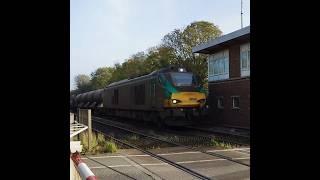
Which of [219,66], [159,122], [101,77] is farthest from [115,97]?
[101,77]

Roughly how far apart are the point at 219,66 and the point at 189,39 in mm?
20724

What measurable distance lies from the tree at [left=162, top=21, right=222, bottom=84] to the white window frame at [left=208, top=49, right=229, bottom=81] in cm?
1737

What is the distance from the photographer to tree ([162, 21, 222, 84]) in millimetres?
46719

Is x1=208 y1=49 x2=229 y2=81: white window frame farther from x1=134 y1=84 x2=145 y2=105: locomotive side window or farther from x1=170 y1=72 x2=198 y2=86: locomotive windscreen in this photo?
x1=134 y1=84 x2=145 y2=105: locomotive side window

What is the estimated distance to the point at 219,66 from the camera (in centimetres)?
2752

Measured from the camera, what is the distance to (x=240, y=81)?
23766mm

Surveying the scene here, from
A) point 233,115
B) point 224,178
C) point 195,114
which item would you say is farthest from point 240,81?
point 224,178

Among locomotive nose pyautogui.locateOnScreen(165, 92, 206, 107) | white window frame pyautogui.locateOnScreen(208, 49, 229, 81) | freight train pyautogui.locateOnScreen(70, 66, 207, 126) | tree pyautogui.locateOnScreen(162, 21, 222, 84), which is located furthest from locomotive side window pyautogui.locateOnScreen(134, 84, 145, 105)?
tree pyautogui.locateOnScreen(162, 21, 222, 84)

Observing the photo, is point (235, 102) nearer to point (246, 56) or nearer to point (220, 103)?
point (220, 103)
